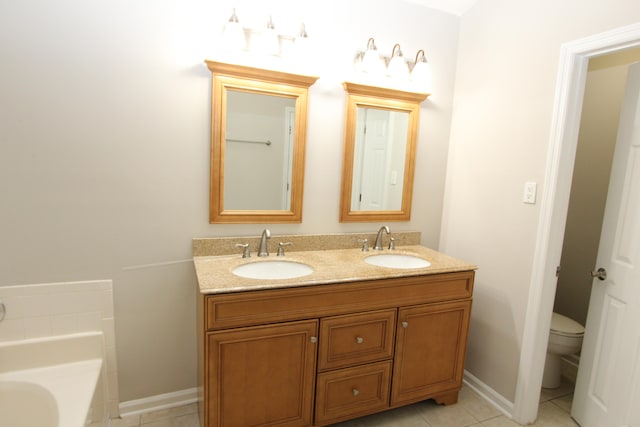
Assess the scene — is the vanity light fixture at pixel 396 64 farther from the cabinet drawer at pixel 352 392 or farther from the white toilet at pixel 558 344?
the white toilet at pixel 558 344

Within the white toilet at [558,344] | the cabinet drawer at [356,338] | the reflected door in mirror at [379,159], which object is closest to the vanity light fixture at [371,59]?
the reflected door in mirror at [379,159]

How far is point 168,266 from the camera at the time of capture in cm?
182

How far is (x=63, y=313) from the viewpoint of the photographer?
A: 167 centimetres

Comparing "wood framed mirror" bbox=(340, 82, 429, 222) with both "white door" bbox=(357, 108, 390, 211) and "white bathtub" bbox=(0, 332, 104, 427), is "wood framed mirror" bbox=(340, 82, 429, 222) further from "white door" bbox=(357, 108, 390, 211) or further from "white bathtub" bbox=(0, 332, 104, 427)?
"white bathtub" bbox=(0, 332, 104, 427)

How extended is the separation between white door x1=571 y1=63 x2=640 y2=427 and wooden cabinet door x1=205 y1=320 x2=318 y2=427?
1.45 meters

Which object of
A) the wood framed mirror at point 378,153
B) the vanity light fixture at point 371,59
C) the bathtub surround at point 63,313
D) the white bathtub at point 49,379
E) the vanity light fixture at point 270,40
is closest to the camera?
the white bathtub at point 49,379

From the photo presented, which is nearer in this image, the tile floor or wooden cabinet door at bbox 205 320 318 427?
wooden cabinet door at bbox 205 320 318 427

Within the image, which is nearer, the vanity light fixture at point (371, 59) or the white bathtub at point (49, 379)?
the white bathtub at point (49, 379)

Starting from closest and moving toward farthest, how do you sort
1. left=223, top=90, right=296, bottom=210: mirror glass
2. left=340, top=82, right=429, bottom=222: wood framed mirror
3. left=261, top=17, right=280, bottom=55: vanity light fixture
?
left=261, top=17, right=280, bottom=55: vanity light fixture → left=223, top=90, right=296, bottom=210: mirror glass → left=340, top=82, right=429, bottom=222: wood framed mirror

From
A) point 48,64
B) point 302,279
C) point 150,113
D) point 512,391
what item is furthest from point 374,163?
point 48,64

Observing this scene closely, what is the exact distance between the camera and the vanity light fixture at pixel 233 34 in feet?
5.44

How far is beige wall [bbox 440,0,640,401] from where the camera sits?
1.76 m

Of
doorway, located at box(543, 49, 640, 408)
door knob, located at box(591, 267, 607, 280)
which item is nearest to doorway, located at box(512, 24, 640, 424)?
door knob, located at box(591, 267, 607, 280)

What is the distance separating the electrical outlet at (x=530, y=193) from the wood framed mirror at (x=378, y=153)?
0.65 m
